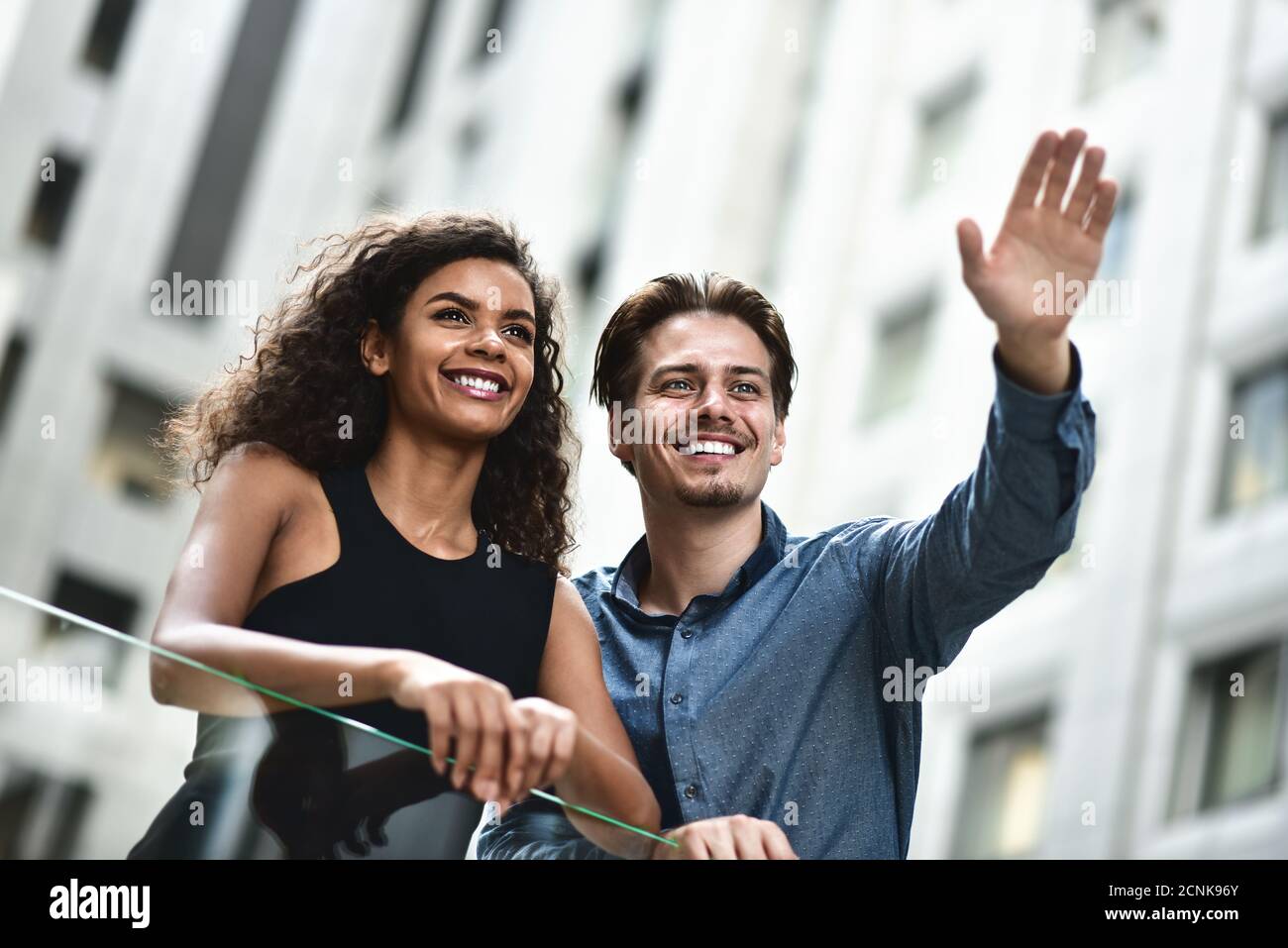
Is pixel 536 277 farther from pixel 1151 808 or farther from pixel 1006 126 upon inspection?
pixel 1006 126

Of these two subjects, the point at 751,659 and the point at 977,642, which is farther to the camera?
the point at 977,642

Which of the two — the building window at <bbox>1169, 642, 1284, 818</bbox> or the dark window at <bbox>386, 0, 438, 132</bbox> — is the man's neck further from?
the dark window at <bbox>386, 0, 438, 132</bbox>

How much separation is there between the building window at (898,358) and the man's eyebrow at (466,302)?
17562 mm

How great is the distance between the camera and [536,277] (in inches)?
151

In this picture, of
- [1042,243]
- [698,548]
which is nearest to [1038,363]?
[1042,243]

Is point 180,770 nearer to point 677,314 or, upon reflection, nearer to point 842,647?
point 842,647

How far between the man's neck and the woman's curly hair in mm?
222

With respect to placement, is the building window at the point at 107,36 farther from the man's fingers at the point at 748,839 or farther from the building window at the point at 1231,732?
the man's fingers at the point at 748,839

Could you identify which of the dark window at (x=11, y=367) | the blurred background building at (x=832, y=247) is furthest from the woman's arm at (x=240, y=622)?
the dark window at (x=11, y=367)

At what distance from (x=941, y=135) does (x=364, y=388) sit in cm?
1987

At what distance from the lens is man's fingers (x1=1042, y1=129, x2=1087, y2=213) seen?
298cm

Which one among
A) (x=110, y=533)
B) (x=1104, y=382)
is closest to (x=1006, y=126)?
(x=1104, y=382)

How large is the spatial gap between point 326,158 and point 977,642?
16.9m

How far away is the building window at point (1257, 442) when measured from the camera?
52.5 ft
